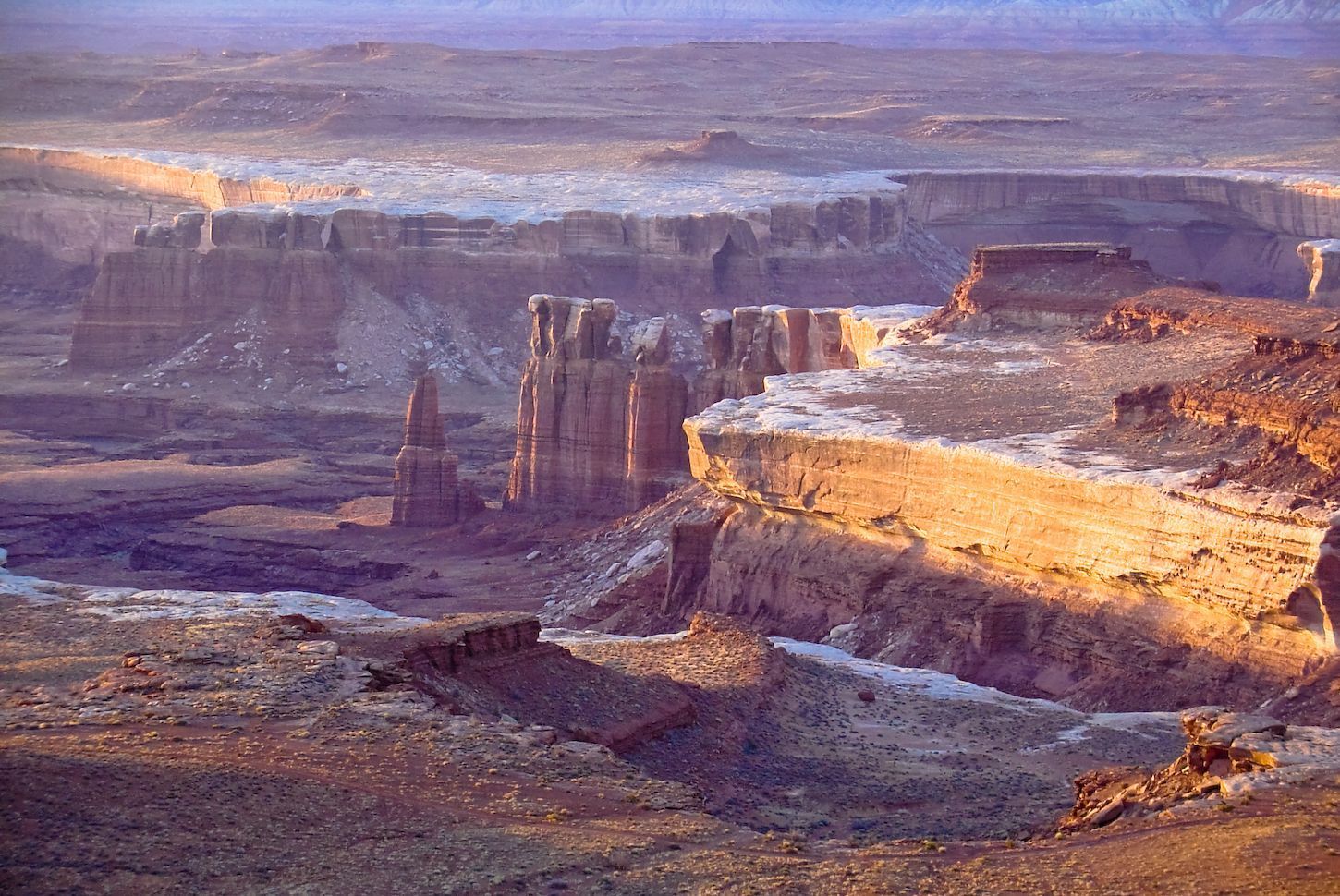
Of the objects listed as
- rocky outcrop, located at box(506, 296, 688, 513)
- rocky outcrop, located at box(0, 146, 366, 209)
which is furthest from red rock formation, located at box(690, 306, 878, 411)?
rocky outcrop, located at box(0, 146, 366, 209)

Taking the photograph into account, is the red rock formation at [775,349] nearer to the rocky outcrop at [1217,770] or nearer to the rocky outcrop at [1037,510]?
the rocky outcrop at [1037,510]

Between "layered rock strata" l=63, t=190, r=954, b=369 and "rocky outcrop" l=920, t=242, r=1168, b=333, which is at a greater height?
"rocky outcrop" l=920, t=242, r=1168, b=333

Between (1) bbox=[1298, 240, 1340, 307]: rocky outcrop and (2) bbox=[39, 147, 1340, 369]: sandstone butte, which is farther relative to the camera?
(2) bbox=[39, 147, 1340, 369]: sandstone butte

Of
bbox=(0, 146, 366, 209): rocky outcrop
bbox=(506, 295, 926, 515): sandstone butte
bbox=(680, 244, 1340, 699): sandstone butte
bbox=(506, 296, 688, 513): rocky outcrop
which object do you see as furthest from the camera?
bbox=(0, 146, 366, 209): rocky outcrop

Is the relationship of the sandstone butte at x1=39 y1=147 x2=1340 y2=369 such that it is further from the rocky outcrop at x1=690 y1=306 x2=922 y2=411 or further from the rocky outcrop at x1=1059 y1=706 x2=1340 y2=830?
the rocky outcrop at x1=1059 y1=706 x2=1340 y2=830

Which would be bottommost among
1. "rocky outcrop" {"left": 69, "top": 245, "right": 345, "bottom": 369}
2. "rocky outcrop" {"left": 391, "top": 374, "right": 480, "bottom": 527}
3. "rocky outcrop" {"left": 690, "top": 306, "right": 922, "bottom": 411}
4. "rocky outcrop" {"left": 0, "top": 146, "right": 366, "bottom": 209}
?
"rocky outcrop" {"left": 391, "top": 374, "right": 480, "bottom": 527}

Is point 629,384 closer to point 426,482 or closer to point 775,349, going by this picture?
point 775,349
